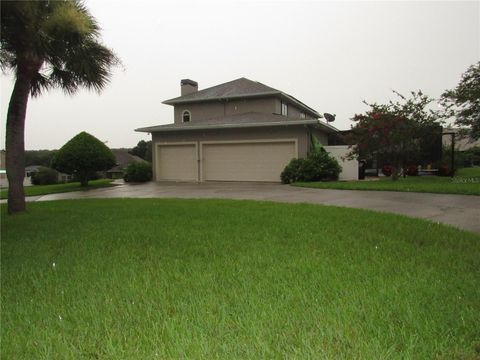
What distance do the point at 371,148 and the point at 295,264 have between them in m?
13.4

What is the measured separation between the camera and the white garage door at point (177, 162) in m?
20.3

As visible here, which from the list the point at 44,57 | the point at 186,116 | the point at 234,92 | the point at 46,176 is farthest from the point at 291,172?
A: the point at 46,176

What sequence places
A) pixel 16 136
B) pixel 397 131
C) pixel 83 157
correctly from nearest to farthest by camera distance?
1. pixel 16 136
2. pixel 397 131
3. pixel 83 157

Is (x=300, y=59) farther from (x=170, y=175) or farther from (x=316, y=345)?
(x=316, y=345)

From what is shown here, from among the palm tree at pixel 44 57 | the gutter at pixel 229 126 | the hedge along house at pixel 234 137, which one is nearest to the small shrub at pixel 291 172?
the hedge along house at pixel 234 137

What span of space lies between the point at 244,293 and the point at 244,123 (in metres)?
15.7

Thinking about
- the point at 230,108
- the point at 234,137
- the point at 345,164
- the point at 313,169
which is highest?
the point at 230,108

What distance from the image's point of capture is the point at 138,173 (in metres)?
20.7

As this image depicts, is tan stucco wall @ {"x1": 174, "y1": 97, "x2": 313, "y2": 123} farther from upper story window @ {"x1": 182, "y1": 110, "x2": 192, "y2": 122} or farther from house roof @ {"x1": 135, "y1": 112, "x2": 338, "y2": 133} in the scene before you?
house roof @ {"x1": 135, "y1": 112, "x2": 338, "y2": 133}

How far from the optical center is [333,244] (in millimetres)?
5004

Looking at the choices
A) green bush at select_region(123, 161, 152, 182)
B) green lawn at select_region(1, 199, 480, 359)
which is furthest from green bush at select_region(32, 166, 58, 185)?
green lawn at select_region(1, 199, 480, 359)

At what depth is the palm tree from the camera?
6.17 meters

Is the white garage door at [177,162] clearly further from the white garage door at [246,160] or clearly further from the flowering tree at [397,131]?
the flowering tree at [397,131]

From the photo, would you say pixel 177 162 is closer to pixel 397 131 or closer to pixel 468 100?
pixel 397 131
